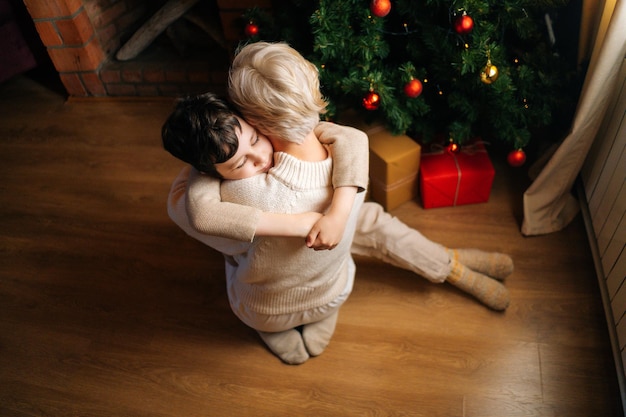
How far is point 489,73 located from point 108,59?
1.98 meters

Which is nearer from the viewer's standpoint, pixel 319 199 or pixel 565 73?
pixel 319 199

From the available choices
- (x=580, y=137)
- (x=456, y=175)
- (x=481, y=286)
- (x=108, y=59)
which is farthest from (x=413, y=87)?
(x=108, y=59)

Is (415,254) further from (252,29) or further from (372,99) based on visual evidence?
(252,29)

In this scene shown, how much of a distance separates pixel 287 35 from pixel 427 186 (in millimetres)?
709

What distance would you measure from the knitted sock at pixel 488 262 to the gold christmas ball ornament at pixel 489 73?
1.74ft

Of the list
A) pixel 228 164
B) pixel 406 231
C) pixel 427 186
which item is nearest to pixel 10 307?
pixel 228 164

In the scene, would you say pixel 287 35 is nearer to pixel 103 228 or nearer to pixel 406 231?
pixel 406 231

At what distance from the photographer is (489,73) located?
138 cm

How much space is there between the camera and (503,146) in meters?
1.98

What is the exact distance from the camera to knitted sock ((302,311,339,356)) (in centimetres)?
147

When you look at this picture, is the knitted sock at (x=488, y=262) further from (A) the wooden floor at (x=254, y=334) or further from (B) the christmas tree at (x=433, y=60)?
(B) the christmas tree at (x=433, y=60)

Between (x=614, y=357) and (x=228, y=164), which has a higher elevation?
(x=228, y=164)

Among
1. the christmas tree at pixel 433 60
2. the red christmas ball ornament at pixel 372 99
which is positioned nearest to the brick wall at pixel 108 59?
the christmas tree at pixel 433 60

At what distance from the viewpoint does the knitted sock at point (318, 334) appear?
147 cm
